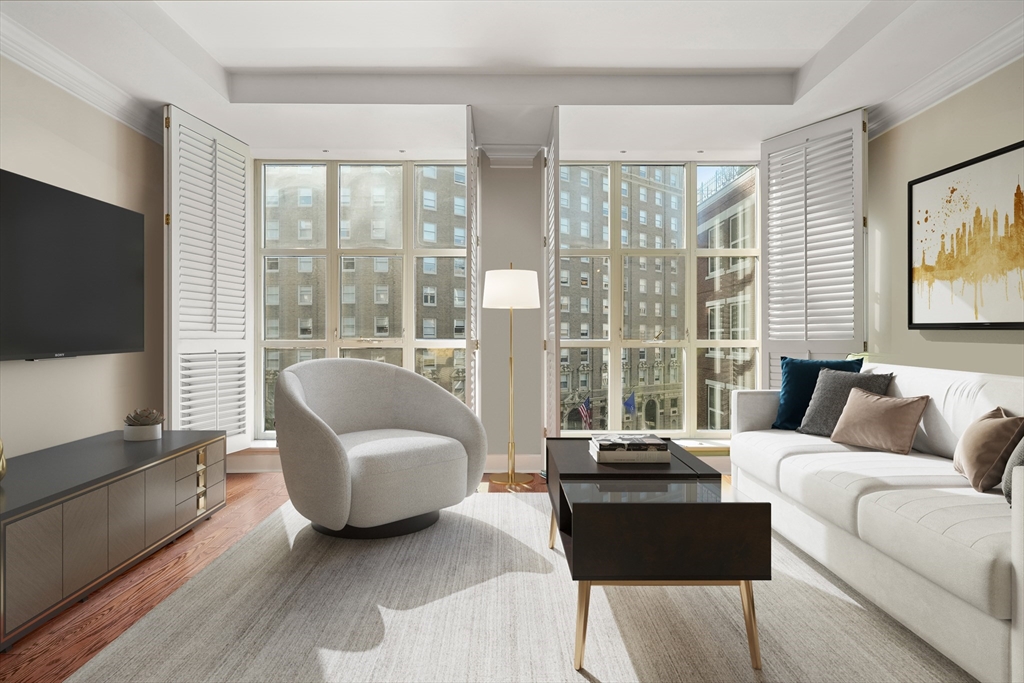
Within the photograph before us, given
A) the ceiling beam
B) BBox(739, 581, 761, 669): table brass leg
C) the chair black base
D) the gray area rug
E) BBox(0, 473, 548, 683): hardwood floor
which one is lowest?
BBox(0, 473, 548, 683): hardwood floor

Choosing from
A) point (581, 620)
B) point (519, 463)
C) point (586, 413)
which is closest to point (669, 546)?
point (581, 620)

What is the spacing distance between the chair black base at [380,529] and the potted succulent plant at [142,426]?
95 cm

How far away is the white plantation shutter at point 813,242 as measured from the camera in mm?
3730

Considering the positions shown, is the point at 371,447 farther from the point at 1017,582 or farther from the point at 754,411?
the point at 1017,582

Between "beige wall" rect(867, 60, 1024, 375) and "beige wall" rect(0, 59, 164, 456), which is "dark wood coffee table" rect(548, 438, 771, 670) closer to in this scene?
"beige wall" rect(867, 60, 1024, 375)

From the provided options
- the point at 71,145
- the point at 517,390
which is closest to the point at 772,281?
the point at 517,390

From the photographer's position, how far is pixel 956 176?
10.3 feet

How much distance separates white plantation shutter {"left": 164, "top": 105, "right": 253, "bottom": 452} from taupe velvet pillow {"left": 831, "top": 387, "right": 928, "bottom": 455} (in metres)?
3.78

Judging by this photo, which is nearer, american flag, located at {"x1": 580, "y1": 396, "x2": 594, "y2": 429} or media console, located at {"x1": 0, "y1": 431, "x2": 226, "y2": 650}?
media console, located at {"x1": 0, "y1": 431, "x2": 226, "y2": 650}

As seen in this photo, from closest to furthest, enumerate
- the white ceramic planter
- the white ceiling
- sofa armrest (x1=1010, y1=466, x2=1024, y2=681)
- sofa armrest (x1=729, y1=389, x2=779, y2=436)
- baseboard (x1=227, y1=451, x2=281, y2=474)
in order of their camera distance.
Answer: sofa armrest (x1=1010, y1=466, x2=1024, y2=681) → the white ceiling → the white ceramic planter → sofa armrest (x1=729, y1=389, x2=779, y2=436) → baseboard (x1=227, y1=451, x2=281, y2=474)

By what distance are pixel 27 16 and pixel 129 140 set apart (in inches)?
40.9

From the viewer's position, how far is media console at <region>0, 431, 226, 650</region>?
73.7 inches

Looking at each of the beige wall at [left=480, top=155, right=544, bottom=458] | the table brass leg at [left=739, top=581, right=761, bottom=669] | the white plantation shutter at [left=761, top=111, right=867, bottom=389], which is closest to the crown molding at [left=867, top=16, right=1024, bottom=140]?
the white plantation shutter at [left=761, top=111, right=867, bottom=389]

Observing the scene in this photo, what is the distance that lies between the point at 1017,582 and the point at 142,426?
3.47 meters
